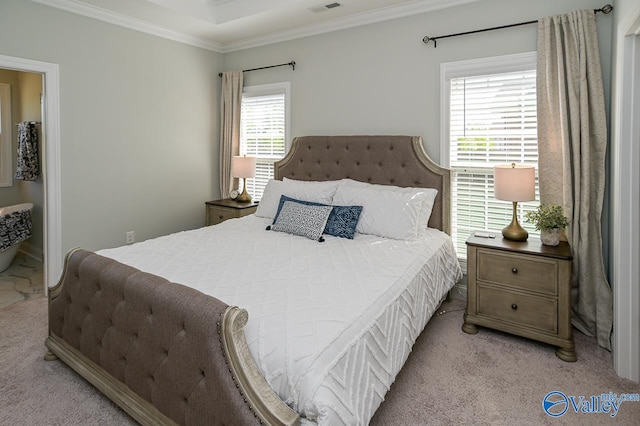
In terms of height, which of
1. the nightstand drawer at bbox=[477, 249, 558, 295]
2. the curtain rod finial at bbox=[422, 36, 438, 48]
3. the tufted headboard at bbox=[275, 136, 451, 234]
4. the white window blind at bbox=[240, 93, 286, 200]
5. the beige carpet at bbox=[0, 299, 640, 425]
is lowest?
the beige carpet at bbox=[0, 299, 640, 425]

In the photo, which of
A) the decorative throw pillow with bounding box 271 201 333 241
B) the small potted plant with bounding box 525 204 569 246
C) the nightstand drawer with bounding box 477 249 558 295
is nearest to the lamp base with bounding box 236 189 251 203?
the decorative throw pillow with bounding box 271 201 333 241

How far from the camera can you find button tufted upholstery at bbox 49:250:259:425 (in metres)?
1.43

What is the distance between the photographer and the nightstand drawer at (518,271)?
250cm

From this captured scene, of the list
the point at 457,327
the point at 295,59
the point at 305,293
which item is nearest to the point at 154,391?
the point at 305,293

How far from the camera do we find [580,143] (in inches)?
104

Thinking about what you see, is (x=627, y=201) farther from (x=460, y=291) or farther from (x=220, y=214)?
(x=220, y=214)

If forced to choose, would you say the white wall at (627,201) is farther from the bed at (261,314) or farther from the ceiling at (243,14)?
the ceiling at (243,14)

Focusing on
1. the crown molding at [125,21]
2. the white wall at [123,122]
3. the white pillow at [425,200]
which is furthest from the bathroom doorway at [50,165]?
the white pillow at [425,200]

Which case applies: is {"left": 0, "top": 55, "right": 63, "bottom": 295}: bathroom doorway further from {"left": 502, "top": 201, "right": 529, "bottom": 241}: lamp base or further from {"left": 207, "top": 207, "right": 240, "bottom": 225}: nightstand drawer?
{"left": 502, "top": 201, "right": 529, "bottom": 241}: lamp base

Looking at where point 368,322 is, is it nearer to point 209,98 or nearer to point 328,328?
point 328,328

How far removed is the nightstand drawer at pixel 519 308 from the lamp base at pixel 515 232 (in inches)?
16.0

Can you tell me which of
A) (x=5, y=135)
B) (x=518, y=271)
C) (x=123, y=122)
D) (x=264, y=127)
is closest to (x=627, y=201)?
(x=518, y=271)

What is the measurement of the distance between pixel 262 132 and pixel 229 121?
45cm

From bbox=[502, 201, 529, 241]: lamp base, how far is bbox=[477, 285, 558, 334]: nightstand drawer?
41 cm
